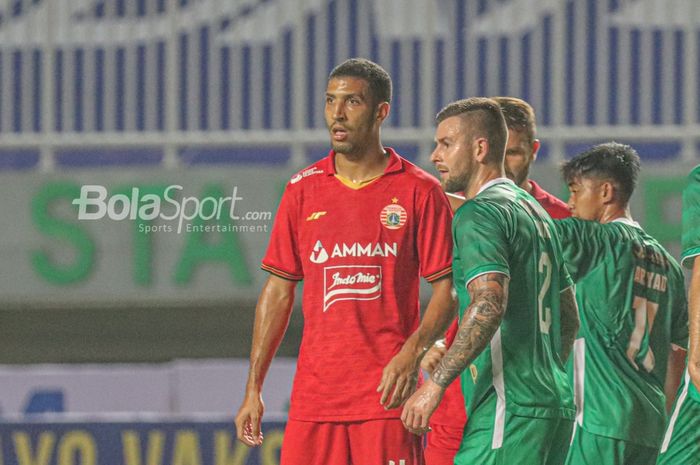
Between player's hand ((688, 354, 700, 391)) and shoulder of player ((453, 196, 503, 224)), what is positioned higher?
shoulder of player ((453, 196, 503, 224))

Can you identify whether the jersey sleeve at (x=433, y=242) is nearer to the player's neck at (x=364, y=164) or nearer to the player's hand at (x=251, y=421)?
the player's neck at (x=364, y=164)

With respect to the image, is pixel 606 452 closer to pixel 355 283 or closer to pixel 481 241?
pixel 355 283

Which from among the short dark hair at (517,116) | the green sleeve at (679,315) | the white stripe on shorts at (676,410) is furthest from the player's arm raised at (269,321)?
the green sleeve at (679,315)

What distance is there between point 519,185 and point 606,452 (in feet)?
3.98

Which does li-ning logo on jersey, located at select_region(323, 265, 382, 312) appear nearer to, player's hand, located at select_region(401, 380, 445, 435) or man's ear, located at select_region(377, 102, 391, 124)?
man's ear, located at select_region(377, 102, 391, 124)

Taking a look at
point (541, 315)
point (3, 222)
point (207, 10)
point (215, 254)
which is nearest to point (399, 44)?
point (207, 10)

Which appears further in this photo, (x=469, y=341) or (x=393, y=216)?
(x=393, y=216)

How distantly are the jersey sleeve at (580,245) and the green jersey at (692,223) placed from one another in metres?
0.79

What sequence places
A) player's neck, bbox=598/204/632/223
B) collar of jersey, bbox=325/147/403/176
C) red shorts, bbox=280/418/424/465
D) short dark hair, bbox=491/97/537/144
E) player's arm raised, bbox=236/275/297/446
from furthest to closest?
1. short dark hair, bbox=491/97/537/144
2. player's neck, bbox=598/204/632/223
3. player's arm raised, bbox=236/275/297/446
4. collar of jersey, bbox=325/147/403/176
5. red shorts, bbox=280/418/424/465

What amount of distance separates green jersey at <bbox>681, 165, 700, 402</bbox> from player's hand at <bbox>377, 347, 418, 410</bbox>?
989mm

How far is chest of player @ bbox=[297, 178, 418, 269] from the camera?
5.24 m

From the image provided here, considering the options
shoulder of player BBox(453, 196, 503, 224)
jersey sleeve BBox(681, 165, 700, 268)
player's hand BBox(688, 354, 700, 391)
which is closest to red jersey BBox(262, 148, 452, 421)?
shoulder of player BBox(453, 196, 503, 224)

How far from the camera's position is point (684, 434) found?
199 inches

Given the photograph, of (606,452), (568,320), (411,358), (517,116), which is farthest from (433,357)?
(517,116)
